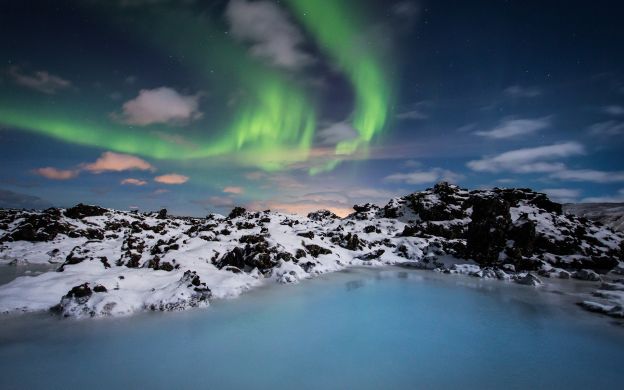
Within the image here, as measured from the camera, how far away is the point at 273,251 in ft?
142

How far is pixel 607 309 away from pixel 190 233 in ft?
179

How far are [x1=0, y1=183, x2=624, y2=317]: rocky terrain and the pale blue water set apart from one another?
2.94 meters

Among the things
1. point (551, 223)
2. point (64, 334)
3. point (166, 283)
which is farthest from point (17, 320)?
point (551, 223)

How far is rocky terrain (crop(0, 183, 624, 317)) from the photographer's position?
23.2 metres

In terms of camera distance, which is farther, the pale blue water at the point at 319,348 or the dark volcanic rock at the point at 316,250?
the dark volcanic rock at the point at 316,250

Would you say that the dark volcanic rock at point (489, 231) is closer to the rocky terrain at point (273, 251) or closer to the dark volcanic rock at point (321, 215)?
the rocky terrain at point (273, 251)

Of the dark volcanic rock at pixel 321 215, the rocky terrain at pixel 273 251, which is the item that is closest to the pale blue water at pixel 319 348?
the rocky terrain at pixel 273 251

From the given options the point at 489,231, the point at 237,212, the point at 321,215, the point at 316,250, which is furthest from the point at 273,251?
the point at 321,215

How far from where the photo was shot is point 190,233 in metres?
55.5

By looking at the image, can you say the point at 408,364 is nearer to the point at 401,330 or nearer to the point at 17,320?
the point at 401,330

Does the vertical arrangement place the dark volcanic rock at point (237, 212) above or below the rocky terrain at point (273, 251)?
above

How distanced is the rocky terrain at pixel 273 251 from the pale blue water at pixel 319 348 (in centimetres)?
294

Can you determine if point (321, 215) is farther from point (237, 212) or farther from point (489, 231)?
point (489, 231)

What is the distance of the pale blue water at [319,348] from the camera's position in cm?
1270
